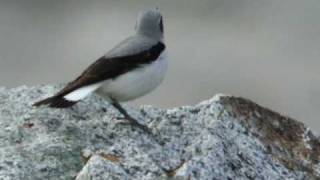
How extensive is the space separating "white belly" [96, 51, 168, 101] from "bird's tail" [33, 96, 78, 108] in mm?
548

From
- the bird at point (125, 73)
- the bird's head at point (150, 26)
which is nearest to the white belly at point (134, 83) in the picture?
the bird at point (125, 73)

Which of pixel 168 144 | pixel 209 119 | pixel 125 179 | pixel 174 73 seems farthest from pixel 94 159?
pixel 174 73

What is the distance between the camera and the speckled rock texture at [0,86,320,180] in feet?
15.5

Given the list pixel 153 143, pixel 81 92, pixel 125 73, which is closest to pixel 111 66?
pixel 125 73

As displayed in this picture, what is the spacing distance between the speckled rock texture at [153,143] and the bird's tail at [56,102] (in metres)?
0.04

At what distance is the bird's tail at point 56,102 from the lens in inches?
210

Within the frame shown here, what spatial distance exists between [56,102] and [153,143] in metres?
0.59

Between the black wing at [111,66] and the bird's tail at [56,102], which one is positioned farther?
the black wing at [111,66]

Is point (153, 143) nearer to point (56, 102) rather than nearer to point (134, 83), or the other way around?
point (56, 102)

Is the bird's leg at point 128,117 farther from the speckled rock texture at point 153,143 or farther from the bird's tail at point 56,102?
the bird's tail at point 56,102

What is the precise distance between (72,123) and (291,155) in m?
1.13

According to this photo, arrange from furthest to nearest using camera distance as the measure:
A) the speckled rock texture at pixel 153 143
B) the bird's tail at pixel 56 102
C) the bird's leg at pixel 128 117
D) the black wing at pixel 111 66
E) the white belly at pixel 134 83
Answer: the white belly at pixel 134 83
the black wing at pixel 111 66
the bird's leg at pixel 128 117
the bird's tail at pixel 56 102
the speckled rock texture at pixel 153 143

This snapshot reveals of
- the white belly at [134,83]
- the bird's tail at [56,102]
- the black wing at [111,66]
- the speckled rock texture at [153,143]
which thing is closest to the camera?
the speckled rock texture at [153,143]

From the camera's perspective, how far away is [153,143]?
5172mm
